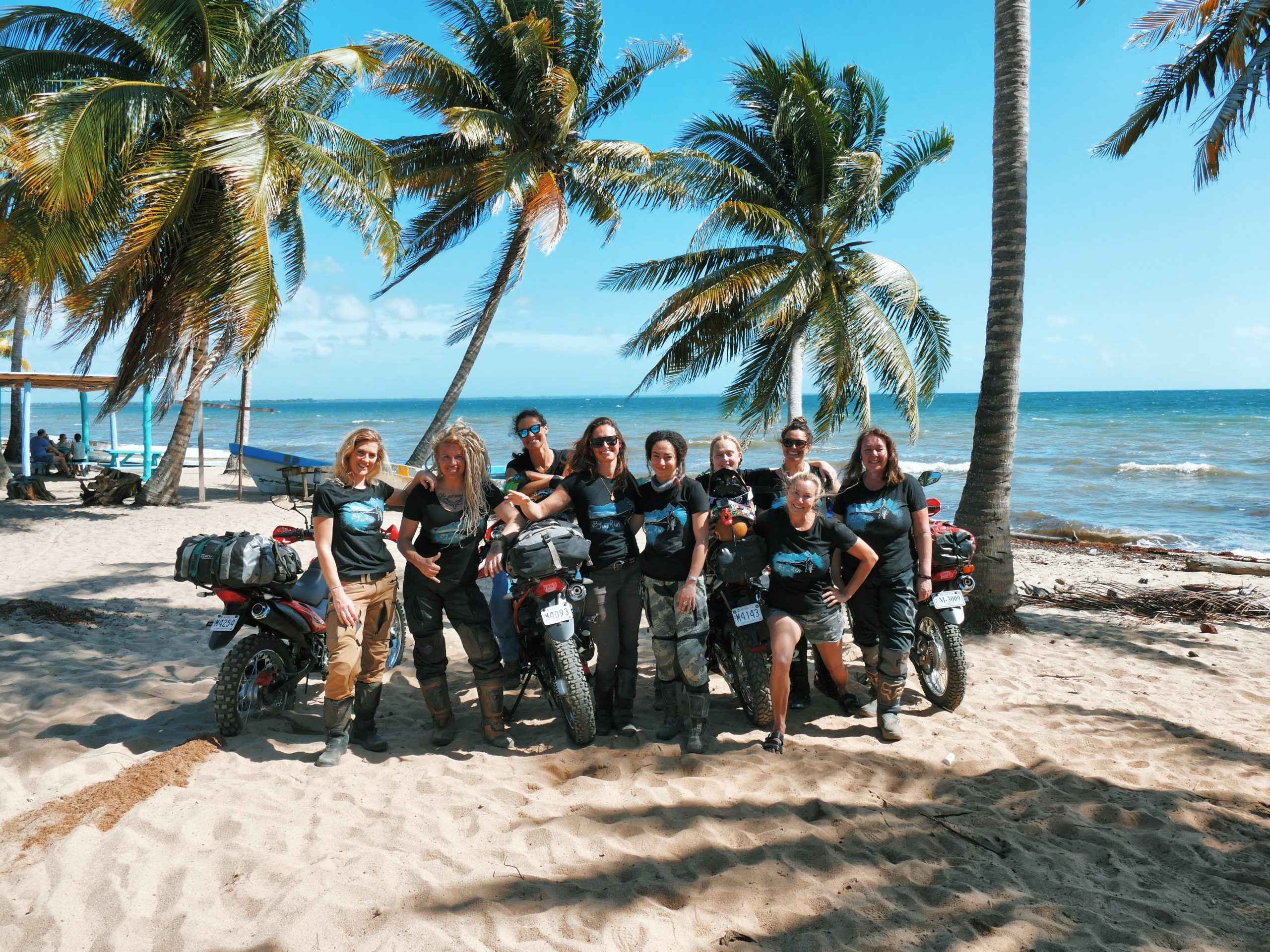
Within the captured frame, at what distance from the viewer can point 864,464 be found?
4.41m

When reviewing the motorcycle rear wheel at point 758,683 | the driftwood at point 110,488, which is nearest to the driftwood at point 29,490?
the driftwood at point 110,488

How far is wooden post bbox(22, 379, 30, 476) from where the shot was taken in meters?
15.3

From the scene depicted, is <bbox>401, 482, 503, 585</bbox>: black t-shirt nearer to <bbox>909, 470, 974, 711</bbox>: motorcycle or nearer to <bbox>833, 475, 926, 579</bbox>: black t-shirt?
<bbox>833, 475, 926, 579</bbox>: black t-shirt

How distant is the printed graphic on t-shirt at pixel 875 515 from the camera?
4.22 m

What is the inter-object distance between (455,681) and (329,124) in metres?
7.89

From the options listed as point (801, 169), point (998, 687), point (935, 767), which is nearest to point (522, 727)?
point (935, 767)

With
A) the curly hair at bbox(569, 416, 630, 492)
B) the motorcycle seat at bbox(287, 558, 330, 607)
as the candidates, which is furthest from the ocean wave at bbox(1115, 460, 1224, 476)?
the motorcycle seat at bbox(287, 558, 330, 607)

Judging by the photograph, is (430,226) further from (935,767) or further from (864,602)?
(935,767)

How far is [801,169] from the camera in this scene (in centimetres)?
1032

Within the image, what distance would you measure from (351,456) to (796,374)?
8.15m

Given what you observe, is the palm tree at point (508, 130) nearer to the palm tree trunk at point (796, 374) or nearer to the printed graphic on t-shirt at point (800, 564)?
the palm tree trunk at point (796, 374)

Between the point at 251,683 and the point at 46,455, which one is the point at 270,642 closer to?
the point at 251,683

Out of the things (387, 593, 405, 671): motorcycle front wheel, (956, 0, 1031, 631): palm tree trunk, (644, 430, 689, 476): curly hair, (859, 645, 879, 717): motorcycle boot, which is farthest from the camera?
(956, 0, 1031, 631): palm tree trunk

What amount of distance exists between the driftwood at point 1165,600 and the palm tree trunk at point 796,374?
4.18 m
